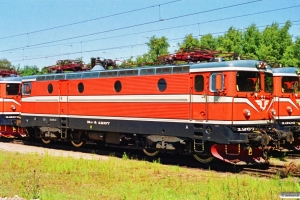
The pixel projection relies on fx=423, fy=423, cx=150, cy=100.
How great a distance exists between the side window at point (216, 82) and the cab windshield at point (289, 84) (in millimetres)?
5973

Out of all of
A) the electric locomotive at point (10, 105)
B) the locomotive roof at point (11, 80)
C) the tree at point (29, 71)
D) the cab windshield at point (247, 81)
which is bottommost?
the electric locomotive at point (10, 105)

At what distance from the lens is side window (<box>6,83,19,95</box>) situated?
26.4 meters

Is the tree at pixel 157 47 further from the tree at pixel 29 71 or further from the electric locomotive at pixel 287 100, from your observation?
the electric locomotive at pixel 287 100

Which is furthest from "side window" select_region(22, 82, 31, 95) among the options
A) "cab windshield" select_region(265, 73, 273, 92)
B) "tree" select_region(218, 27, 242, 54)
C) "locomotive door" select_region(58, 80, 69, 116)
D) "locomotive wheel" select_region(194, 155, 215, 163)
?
"tree" select_region(218, 27, 242, 54)

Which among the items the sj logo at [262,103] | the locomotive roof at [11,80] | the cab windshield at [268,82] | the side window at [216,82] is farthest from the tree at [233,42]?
the side window at [216,82]

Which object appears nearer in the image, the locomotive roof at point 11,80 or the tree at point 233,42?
the locomotive roof at point 11,80

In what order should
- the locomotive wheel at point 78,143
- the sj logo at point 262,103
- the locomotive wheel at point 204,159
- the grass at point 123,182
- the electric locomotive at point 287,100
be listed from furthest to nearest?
1. the locomotive wheel at point 78,143
2. the electric locomotive at point 287,100
3. the locomotive wheel at point 204,159
4. the sj logo at point 262,103
5. the grass at point 123,182

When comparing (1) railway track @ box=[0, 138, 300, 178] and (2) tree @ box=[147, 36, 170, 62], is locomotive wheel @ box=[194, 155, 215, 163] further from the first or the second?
(2) tree @ box=[147, 36, 170, 62]

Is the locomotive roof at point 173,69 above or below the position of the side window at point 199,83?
above

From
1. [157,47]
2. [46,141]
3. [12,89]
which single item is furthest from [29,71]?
[46,141]

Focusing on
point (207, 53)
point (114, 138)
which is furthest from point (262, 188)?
point (114, 138)

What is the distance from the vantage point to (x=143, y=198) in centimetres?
999

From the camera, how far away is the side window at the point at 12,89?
1040 inches

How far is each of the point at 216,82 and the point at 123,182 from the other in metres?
5.10
